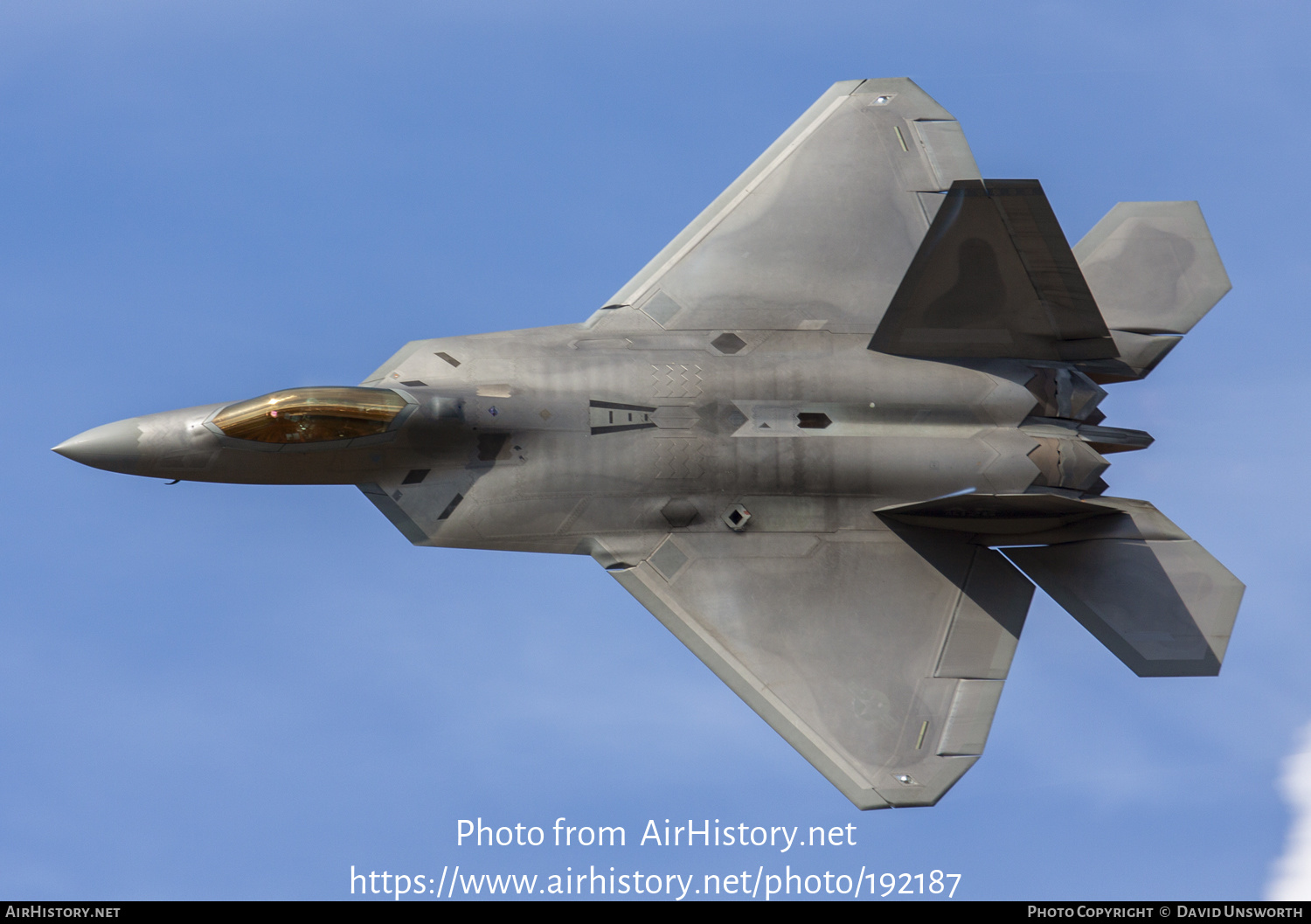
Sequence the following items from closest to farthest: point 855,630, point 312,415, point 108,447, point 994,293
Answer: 1. point 312,415
2. point 108,447
3. point 855,630
4. point 994,293

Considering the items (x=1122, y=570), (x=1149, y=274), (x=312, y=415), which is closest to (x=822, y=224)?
(x=1149, y=274)

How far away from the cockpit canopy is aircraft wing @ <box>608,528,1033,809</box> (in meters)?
3.61

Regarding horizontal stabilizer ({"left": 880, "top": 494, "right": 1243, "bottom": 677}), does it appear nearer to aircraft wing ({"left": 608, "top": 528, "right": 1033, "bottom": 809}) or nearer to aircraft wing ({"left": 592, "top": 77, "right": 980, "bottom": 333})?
aircraft wing ({"left": 608, "top": 528, "right": 1033, "bottom": 809})

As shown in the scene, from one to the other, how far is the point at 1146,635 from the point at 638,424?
22.7ft

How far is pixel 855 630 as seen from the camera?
15023 millimetres

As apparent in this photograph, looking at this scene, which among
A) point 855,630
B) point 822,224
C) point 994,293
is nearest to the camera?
point 855,630

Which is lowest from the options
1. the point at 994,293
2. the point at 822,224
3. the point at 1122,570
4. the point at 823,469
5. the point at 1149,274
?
the point at 1122,570

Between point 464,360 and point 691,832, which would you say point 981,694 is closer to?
point 691,832

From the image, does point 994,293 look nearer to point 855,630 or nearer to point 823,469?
point 823,469

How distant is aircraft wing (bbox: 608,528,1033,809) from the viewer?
14453mm

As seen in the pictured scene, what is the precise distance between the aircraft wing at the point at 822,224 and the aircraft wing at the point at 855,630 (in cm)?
304

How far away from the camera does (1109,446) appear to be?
15500 millimetres

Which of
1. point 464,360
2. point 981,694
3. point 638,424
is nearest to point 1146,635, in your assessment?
point 981,694

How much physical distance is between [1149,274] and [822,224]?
4.56 meters
